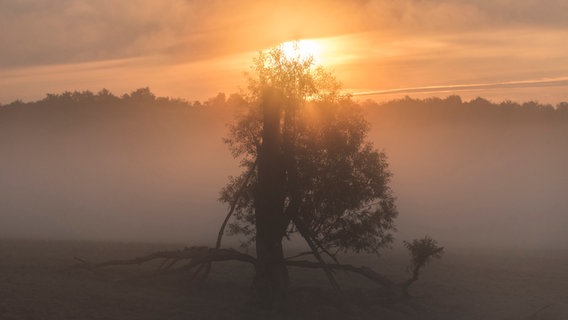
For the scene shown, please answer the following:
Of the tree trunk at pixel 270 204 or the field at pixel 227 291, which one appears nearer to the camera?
the field at pixel 227 291

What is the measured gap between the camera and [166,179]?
153 meters

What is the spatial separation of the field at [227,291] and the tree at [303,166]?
86.4 inches

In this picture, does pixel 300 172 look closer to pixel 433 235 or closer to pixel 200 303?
pixel 200 303

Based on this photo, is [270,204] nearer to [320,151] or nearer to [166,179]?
[320,151]

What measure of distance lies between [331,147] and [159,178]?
11537cm

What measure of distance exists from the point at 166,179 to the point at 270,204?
115 m

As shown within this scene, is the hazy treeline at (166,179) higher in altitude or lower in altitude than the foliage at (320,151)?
higher

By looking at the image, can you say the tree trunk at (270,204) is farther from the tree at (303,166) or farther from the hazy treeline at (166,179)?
the hazy treeline at (166,179)

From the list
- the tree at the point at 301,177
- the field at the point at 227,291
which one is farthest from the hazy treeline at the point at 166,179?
the tree at the point at 301,177

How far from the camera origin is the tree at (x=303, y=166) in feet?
129

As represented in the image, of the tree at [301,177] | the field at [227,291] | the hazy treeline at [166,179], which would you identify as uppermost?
the hazy treeline at [166,179]

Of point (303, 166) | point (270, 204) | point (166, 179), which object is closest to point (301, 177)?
point (303, 166)

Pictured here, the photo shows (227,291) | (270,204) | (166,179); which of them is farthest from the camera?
(166,179)

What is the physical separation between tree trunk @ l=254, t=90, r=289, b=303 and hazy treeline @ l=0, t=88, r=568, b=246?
100 feet
